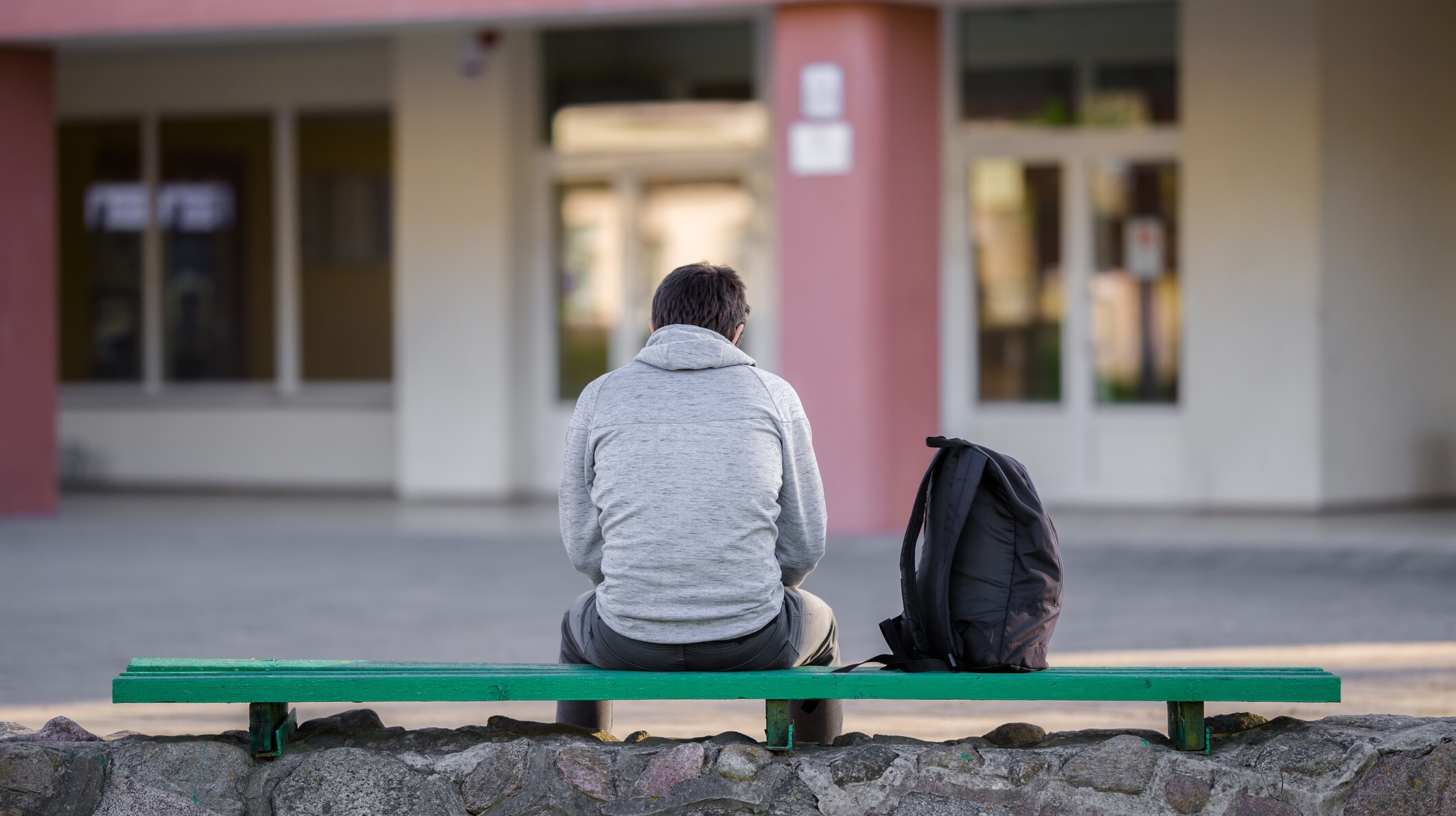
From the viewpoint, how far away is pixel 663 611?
145 inches

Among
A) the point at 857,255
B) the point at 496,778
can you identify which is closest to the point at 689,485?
the point at 496,778

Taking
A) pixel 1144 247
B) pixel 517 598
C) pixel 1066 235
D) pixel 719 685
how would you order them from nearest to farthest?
pixel 719 685, pixel 517 598, pixel 1144 247, pixel 1066 235

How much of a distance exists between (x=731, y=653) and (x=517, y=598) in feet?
14.6

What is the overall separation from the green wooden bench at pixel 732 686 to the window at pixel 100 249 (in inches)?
453

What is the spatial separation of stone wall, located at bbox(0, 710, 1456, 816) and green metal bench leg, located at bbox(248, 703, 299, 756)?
33mm

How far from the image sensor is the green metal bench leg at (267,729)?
3809 millimetres

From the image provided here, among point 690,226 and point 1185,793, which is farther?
point 690,226

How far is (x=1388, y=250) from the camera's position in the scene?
1134 cm

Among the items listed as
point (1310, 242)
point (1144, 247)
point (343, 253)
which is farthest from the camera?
point (343, 253)

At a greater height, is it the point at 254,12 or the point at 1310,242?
the point at 254,12

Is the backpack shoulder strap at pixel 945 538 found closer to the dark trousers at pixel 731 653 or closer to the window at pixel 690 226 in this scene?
the dark trousers at pixel 731 653

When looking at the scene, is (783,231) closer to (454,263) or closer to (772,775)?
(454,263)

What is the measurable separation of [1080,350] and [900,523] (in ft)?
8.53

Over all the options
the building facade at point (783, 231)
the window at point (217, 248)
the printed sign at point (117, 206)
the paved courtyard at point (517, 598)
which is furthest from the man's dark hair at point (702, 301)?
the printed sign at point (117, 206)
